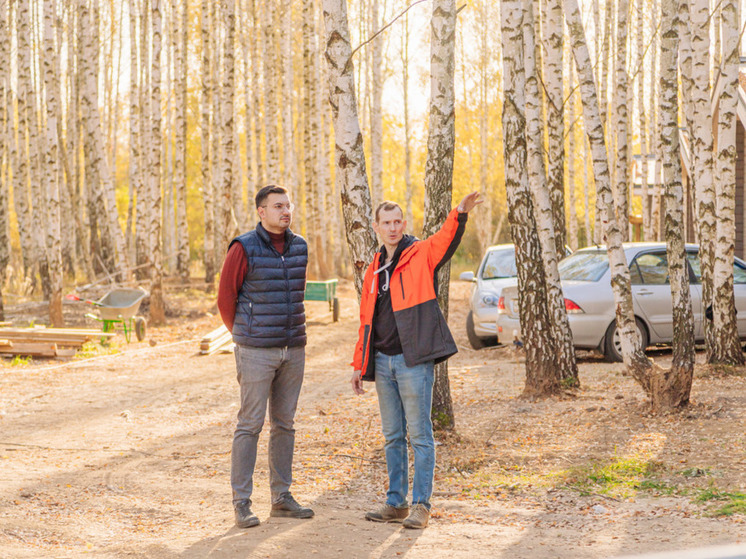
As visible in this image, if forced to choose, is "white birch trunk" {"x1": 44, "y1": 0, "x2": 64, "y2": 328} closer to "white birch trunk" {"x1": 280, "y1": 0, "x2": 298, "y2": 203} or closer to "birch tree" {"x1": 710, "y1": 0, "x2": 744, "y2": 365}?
"birch tree" {"x1": 710, "y1": 0, "x2": 744, "y2": 365}

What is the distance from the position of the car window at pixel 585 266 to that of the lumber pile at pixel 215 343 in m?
5.29

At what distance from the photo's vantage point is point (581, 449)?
24.1 feet

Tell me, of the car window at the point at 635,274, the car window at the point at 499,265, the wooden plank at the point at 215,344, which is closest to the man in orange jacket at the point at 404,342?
the car window at the point at 635,274

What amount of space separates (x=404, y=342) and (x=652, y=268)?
8021 millimetres

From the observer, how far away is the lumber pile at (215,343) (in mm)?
14414

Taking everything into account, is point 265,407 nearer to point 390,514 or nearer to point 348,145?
point 390,514

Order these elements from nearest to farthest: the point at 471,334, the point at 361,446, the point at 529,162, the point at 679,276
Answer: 1. the point at 361,446
2. the point at 679,276
3. the point at 529,162
4. the point at 471,334

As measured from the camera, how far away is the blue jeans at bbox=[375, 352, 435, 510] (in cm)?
525

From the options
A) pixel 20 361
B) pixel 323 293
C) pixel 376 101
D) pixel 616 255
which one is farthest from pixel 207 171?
pixel 616 255

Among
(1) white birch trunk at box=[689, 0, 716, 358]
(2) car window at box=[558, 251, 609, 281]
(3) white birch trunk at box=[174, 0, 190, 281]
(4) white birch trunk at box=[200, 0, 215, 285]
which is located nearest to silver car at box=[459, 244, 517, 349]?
(2) car window at box=[558, 251, 609, 281]

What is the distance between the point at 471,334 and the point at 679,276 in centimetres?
596

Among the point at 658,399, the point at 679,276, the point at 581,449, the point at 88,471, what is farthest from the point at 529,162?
the point at 88,471

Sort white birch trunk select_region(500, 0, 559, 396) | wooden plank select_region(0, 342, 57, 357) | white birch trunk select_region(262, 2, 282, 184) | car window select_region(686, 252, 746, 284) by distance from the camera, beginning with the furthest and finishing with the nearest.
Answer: white birch trunk select_region(262, 2, 282, 184) → wooden plank select_region(0, 342, 57, 357) → car window select_region(686, 252, 746, 284) → white birch trunk select_region(500, 0, 559, 396)

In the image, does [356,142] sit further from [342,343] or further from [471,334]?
[342,343]
